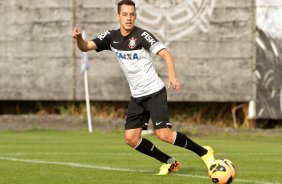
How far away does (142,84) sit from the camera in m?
12.2

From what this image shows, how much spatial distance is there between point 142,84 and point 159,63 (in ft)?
43.1

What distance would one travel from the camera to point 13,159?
1439cm

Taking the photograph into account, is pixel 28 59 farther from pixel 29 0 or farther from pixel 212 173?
pixel 212 173

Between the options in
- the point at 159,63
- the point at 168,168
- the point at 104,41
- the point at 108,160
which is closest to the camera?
the point at 168,168

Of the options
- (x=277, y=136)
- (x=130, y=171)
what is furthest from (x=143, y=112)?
(x=277, y=136)

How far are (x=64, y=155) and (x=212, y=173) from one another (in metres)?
5.12

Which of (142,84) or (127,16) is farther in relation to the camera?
(142,84)

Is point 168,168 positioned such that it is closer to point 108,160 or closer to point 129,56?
point 129,56

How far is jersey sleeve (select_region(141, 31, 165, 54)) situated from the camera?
12.0 m

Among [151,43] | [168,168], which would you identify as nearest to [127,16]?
[151,43]

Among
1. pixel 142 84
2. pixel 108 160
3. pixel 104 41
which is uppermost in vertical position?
pixel 104 41

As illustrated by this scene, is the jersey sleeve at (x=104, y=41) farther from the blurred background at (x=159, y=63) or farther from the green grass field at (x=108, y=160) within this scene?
the blurred background at (x=159, y=63)

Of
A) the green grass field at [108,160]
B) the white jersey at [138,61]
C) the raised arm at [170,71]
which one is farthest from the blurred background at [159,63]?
the raised arm at [170,71]

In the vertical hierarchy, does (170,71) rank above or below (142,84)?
above
